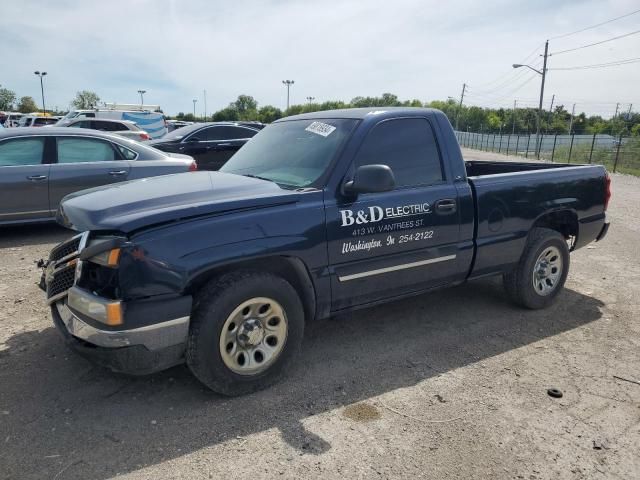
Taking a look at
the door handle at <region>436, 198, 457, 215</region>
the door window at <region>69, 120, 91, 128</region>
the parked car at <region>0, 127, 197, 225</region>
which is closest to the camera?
the door handle at <region>436, 198, 457, 215</region>

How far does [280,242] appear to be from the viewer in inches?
124

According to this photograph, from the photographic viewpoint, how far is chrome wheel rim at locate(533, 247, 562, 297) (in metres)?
4.79

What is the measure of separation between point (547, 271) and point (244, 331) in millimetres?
3217

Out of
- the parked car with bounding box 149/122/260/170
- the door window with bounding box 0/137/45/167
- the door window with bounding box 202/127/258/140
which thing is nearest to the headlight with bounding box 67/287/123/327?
the door window with bounding box 0/137/45/167

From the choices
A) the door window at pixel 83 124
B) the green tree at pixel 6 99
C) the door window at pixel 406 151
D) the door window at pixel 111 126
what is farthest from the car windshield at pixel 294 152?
the green tree at pixel 6 99

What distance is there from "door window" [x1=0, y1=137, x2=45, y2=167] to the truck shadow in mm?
3759

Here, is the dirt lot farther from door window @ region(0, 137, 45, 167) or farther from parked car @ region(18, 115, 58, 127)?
parked car @ region(18, 115, 58, 127)

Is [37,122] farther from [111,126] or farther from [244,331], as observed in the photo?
[244,331]

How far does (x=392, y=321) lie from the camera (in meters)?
4.52

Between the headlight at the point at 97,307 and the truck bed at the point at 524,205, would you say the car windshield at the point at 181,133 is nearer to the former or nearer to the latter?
the truck bed at the point at 524,205

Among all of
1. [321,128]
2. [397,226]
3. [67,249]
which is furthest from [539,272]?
[67,249]

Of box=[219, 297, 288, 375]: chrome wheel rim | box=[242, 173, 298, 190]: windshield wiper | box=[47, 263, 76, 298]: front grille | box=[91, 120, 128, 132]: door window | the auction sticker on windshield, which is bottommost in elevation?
box=[219, 297, 288, 375]: chrome wheel rim

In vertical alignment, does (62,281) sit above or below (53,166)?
below

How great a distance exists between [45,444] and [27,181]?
5128mm
